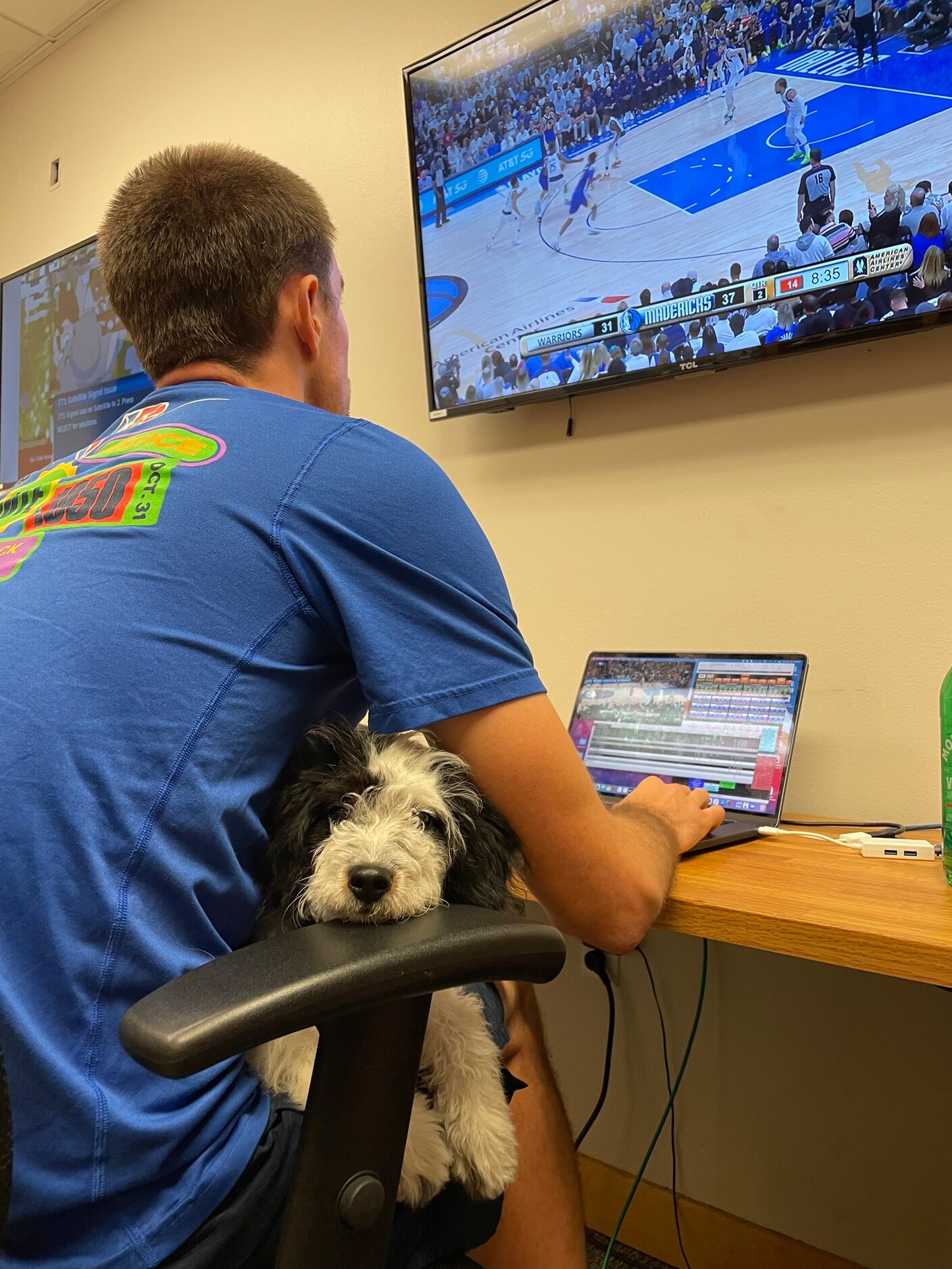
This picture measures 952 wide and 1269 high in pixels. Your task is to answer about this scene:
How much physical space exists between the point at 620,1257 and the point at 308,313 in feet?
5.59

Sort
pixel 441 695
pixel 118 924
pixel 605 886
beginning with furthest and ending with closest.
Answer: pixel 605 886 < pixel 441 695 < pixel 118 924

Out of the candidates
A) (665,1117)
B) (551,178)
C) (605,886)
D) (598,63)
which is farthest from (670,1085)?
(598,63)

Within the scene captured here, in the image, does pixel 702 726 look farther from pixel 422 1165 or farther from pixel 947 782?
pixel 422 1165

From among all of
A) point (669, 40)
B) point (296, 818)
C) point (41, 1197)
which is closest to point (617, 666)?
→ point (296, 818)

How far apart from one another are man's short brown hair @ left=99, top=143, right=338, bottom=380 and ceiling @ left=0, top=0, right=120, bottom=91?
7.76 feet

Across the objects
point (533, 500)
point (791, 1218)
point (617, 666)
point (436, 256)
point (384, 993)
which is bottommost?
point (791, 1218)

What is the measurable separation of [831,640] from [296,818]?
1006mm

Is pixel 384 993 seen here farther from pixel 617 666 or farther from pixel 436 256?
pixel 436 256

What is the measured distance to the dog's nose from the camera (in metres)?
0.76

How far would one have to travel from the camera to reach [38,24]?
9.76 ft

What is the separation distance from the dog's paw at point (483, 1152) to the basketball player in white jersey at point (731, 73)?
143 centimetres

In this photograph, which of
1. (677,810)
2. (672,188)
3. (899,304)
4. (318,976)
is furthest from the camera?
(672,188)

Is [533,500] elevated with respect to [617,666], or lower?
elevated

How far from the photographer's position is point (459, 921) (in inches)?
25.0
